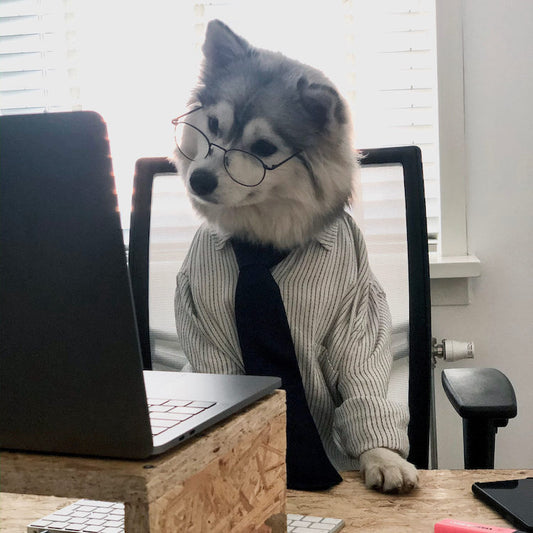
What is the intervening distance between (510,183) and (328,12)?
24.0 inches

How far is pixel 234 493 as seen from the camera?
55 cm

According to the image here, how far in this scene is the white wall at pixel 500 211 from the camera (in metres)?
1.79

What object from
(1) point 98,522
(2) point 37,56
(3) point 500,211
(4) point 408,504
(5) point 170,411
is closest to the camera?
(5) point 170,411

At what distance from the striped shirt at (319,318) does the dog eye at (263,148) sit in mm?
159

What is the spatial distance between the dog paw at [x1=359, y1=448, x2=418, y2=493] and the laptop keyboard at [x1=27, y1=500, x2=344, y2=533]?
149mm

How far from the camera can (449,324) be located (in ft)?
6.18

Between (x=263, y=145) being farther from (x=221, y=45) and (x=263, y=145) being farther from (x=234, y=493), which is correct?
(x=234, y=493)

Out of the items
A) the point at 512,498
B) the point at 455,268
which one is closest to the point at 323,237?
the point at 512,498

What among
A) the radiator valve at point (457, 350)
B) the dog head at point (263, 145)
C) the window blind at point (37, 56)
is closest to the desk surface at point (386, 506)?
the dog head at point (263, 145)

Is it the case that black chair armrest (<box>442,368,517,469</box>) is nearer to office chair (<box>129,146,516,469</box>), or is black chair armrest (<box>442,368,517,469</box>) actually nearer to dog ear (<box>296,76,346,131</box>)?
office chair (<box>129,146,516,469</box>)

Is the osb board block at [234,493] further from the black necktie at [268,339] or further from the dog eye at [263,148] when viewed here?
the dog eye at [263,148]

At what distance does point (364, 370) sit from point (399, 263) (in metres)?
0.28

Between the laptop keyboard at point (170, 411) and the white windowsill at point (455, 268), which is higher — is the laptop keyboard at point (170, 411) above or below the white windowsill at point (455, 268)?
above

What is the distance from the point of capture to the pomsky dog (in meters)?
1.15
